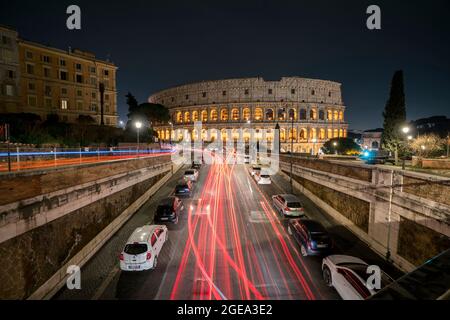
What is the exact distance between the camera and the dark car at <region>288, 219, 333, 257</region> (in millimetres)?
11758

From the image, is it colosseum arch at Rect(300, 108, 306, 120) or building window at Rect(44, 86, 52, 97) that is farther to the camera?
colosseum arch at Rect(300, 108, 306, 120)

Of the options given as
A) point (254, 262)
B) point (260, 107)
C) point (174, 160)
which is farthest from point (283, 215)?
point (260, 107)

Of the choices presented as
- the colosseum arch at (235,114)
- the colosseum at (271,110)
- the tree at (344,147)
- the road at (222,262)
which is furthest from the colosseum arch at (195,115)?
the road at (222,262)

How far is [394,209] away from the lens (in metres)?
12.2

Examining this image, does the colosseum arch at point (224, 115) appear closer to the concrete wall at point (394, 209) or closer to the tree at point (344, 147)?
the tree at point (344, 147)

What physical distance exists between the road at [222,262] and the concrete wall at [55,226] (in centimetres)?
90

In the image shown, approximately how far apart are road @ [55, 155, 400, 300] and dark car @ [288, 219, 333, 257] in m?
0.50

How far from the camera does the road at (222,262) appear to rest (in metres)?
9.32

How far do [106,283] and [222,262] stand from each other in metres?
5.39

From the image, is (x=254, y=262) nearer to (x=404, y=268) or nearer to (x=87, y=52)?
(x=404, y=268)

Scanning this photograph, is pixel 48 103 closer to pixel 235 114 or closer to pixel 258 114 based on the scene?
pixel 235 114

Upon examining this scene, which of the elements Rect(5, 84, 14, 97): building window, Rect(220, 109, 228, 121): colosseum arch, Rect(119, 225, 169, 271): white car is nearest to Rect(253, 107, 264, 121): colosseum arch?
Rect(220, 109, 228, 121): colosseum arch

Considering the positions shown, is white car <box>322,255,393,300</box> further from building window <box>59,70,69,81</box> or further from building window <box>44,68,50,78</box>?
building window <box>59,70,69,81</box>

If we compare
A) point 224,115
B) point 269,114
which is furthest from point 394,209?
point 224,115
